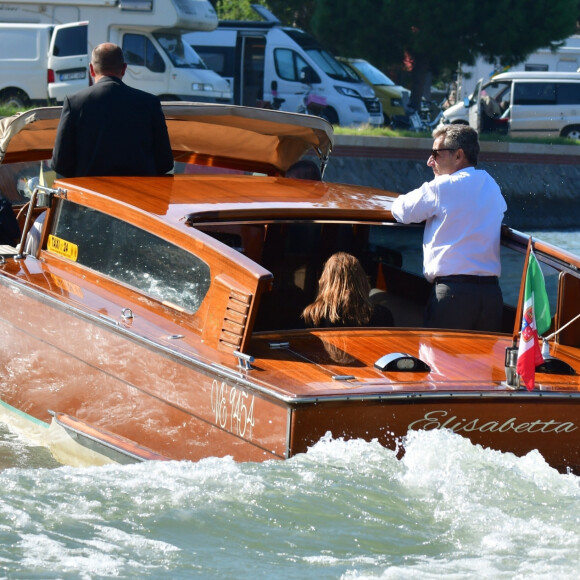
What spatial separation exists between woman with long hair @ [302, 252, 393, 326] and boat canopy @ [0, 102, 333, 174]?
1.89 metres

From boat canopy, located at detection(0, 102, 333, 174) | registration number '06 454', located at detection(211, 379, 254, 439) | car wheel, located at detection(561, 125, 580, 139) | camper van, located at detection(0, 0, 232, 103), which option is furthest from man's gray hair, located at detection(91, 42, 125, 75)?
car wheel, located at detection(561, 125, 580, 139)

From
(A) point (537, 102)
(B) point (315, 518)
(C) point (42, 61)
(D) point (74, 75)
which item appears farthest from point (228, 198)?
(A) point (537, 102)

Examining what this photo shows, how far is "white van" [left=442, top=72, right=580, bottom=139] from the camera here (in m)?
25.6

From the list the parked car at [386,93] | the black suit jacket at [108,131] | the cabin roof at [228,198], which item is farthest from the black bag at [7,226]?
Result: the parked car at [386,93]

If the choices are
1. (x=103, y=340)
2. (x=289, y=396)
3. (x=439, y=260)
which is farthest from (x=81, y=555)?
(x=439, y=260)

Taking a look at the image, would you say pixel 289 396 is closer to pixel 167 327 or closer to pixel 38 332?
pixel 167 327

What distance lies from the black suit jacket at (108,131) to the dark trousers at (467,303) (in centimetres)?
187

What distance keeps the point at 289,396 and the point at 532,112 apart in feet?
74.6

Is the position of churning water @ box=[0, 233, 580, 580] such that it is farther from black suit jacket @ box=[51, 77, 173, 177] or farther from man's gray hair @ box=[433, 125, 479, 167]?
black suit jacket @ box=[51, 77, 173, 177]

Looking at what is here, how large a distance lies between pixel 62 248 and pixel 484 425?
2.35m

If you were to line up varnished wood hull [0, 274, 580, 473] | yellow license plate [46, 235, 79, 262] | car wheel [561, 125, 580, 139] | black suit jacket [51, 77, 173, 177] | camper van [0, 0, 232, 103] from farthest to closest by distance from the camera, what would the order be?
1. car wheel [561, 125, 580, 139]
2. camper van [0, 0, 232, 103]
3. black suit jacket [51, 77, 173, 177]
4. yellow license plate [46, 235, 79, 262]
5. varnished wood hull [0, 274, 580, 473]

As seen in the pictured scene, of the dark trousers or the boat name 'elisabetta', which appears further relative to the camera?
the dark trousers

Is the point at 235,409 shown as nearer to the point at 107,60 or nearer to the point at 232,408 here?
the point at 232,408

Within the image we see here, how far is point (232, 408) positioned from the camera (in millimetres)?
4219
